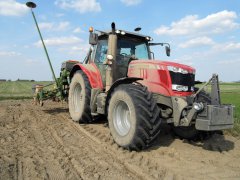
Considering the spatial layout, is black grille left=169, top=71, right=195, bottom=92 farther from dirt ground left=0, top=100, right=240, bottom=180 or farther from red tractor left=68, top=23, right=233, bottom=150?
dirt ground left=0, top=100, right=240, bottom=180

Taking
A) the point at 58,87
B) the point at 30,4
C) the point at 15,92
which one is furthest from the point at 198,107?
the point at 15,92

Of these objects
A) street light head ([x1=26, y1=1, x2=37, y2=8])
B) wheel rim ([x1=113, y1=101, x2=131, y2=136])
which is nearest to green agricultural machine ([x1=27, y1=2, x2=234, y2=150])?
wheel rim ([x1=113, y1=101, x2=131, y2=136])

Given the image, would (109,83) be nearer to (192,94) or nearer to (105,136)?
(105,136)

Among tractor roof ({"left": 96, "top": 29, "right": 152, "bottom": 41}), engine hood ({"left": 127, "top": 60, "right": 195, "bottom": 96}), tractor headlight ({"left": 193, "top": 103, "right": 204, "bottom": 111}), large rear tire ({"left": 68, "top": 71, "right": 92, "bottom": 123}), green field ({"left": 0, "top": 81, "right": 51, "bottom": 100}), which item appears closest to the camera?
tractor headlight ({"left": 193, "top": 103, "right": 204, "bottom": 111})

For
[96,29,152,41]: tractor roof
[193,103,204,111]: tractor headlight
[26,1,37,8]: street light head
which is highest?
[26,1,37,8]: street light head

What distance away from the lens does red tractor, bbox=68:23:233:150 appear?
5.12m

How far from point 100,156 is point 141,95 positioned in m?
1.26

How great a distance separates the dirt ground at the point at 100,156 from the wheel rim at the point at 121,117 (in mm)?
397

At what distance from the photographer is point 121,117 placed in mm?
5988

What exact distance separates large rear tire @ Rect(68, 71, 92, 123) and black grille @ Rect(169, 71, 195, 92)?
2.66 metres

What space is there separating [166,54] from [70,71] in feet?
10.4

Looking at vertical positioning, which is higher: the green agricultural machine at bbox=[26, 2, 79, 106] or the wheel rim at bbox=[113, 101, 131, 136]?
the green agricultural machine at bbox=[26, 2, 79, 106]

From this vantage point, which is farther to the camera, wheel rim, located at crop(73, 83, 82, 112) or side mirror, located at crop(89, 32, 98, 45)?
wheel rim, located at crop(73, 83, 82, 112)

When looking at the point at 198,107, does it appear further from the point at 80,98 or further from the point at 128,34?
the point at 80,98
